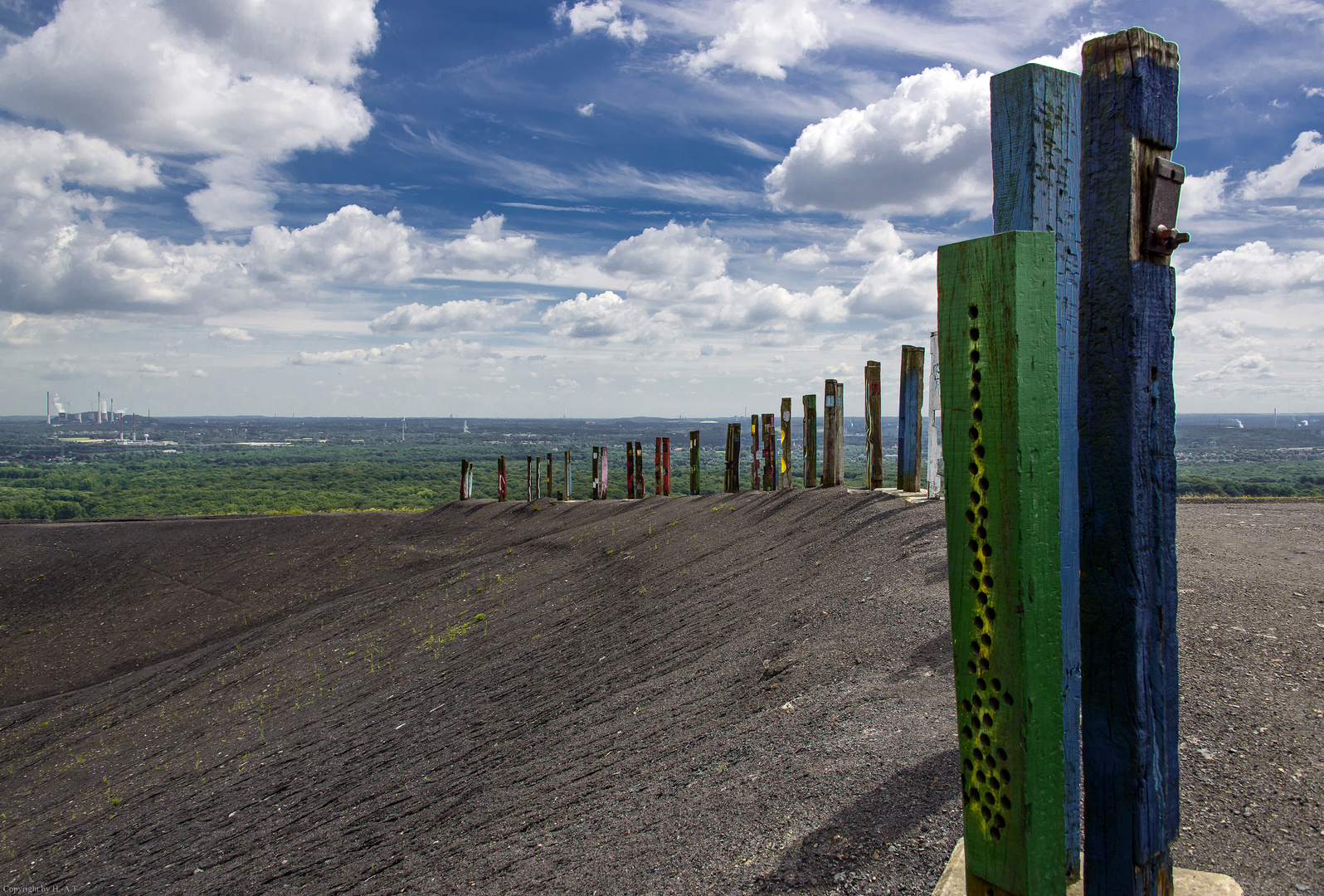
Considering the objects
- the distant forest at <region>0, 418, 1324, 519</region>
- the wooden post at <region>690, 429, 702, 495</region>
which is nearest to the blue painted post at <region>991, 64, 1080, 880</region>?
the distant forest at <region>0, 418, 1324, 519</region>

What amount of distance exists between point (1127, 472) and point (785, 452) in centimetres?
1419

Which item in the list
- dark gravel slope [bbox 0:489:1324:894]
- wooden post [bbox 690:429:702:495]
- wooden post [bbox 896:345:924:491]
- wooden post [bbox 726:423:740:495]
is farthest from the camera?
wooden post [bbox 690:429:702:495]

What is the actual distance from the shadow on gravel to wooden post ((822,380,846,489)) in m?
9.92

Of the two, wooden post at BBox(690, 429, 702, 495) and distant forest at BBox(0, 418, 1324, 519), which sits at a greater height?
wooden post at BBox(690, 429, 702, 495)

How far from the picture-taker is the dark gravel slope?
4.04 metres

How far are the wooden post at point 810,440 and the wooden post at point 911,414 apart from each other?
3188 millimetres

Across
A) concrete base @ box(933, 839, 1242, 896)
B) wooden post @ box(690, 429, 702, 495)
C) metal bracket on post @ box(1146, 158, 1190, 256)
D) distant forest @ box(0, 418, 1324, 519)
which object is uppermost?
metal bracket on post @ box(1146, 158, 1190, 256)

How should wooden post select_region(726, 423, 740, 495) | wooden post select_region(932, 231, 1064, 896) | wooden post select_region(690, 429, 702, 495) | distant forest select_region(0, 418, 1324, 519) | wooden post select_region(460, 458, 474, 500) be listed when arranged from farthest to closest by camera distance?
distant forest select_region(0, 418, 1324, 519) < wooden post select_region(460, 458, 474, 500) < wooden post select_region(690, 429, 702, 495) < wooden post select_region(726, 423, 740, 495) < wooden post select_region(932, 231, 1064, 896)

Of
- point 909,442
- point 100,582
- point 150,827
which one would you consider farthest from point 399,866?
point 100,582

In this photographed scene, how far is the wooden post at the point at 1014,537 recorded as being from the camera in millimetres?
1983

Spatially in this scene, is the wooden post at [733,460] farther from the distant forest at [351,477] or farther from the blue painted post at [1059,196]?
the blue painted post at [1059,196]

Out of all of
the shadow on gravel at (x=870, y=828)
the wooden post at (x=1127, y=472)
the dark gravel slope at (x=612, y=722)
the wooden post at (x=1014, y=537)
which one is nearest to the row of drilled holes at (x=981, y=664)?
the wooden post at (x=1014, y=537)

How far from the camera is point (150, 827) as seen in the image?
26.8 ft

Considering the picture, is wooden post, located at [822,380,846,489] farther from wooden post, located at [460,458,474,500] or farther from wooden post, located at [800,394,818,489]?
wooden post, located at [460,458,474,500]
